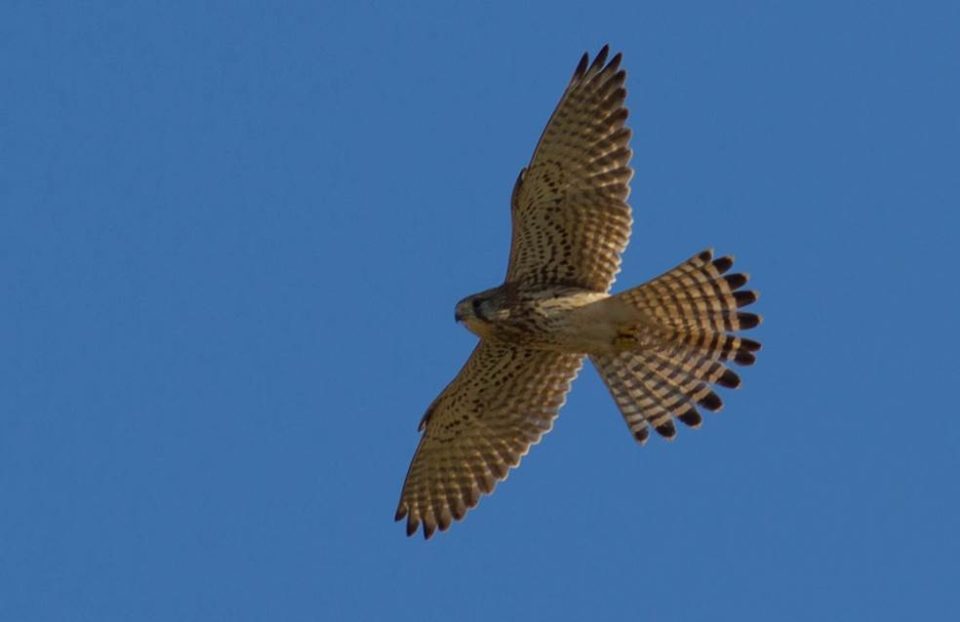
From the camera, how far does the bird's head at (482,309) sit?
1200cm

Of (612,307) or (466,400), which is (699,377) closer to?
(612,307)

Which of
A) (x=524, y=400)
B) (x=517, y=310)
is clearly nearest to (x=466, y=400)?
(x=524, y=400)

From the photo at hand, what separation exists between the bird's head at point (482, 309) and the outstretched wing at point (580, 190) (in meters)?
0.28

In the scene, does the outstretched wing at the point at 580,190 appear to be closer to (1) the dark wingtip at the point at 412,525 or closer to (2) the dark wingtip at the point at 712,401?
(2) the dark wingtip at the point at 712,401

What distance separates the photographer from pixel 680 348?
1203 cm

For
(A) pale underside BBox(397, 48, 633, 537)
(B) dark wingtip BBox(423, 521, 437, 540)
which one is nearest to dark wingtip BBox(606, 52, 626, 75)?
(A) pale underside BBox(397, 48, 633, 537)

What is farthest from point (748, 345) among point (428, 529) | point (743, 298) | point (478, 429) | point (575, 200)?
point (428, 529)

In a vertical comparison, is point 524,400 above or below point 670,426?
above

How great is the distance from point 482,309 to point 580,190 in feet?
3.18

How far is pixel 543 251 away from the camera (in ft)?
39.9

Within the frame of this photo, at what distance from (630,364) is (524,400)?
3.48 ft

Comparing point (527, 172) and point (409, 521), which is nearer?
point (527, 172)

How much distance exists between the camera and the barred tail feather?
11.7m

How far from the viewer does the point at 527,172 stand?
12023 millimetres
